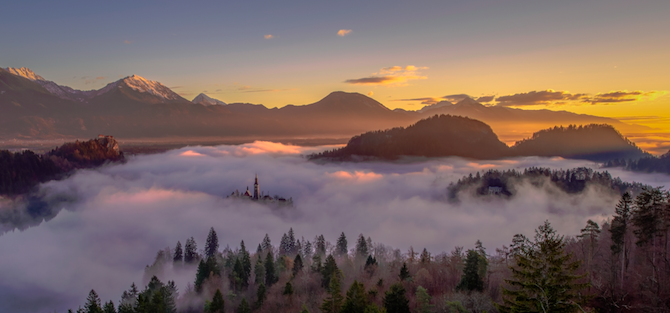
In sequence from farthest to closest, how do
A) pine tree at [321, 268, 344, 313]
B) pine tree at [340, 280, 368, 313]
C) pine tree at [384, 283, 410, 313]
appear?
pine tree at [321, 268, 344, 313]
pine tree at [340, 280, 368, 313]
pine tree at [384, 283, 410, 313]

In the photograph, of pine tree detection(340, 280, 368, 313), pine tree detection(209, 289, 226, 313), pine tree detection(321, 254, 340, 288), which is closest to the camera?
pine tree detection(340, 280, 368, 313)

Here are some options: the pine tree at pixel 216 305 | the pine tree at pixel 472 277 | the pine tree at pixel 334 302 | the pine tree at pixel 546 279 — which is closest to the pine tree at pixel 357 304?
the pine tree at pixel 334 302

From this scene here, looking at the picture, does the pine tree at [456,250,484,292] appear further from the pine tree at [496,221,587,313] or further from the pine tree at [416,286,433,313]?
the pine tree at [496,221,587,313]

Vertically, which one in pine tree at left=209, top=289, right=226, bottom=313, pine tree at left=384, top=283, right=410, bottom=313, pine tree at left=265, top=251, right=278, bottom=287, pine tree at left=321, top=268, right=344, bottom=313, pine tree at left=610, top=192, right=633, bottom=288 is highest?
pine tree at left=610, top=192, right=633, bottom=288

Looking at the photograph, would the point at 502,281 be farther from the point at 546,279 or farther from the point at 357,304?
the point at 546,279

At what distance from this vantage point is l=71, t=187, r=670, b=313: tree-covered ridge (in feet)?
74.5

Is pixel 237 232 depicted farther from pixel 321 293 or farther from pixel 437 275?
pixel 437 275

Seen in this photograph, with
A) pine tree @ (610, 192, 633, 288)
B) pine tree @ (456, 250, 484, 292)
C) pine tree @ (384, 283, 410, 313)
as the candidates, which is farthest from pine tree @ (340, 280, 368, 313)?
pine tree @ (610, 192, 633, 288)

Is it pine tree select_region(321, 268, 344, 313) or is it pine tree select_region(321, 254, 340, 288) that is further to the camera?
pine tree select_region(321, 254, 340, 288)

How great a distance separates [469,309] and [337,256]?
248ft

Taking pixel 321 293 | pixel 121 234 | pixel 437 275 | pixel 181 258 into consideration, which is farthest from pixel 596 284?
pixel 121 234

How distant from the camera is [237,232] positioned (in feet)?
585

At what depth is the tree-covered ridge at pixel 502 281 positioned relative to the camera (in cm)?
2270

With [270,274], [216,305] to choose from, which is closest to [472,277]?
[216,305]
